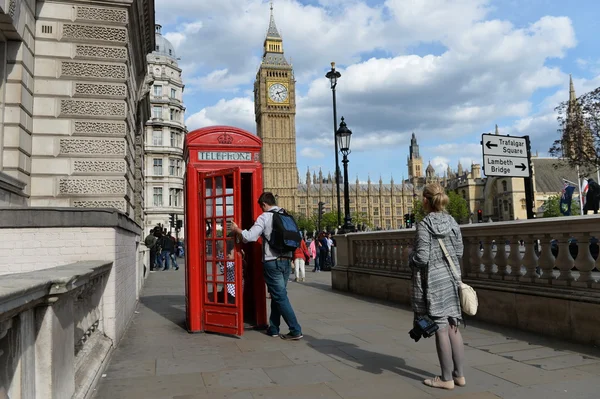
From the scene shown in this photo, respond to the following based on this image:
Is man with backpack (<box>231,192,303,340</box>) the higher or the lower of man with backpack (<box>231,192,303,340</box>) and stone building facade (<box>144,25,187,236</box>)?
the lower

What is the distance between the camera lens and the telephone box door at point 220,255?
21.8 feet

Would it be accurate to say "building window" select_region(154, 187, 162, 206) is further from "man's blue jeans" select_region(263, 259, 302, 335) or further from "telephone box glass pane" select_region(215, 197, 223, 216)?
"man's blue jeans" select_region(263, 259, 302, 335)

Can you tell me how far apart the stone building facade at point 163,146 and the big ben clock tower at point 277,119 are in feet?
209

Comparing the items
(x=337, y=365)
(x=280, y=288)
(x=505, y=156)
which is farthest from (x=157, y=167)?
(x=337, y=365)

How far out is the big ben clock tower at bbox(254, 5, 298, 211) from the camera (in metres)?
117

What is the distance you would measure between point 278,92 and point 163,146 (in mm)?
70017

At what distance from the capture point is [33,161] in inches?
353

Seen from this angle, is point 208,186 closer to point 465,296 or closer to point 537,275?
point 465,296

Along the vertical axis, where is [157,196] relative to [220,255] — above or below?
above

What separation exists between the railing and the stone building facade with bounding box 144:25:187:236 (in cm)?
4437

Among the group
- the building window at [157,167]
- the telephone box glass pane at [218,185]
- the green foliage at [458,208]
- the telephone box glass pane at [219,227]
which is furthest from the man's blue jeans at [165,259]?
the green foliage at [458,208]

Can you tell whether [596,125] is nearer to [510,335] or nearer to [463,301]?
[510,335]

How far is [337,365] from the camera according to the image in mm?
5211

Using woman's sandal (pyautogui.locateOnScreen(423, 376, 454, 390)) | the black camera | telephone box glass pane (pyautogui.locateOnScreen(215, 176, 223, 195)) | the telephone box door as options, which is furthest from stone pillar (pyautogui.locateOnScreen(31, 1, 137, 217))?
woman's sandal (pyautogui.locateOnScreen(423, 376, 454, 390))
